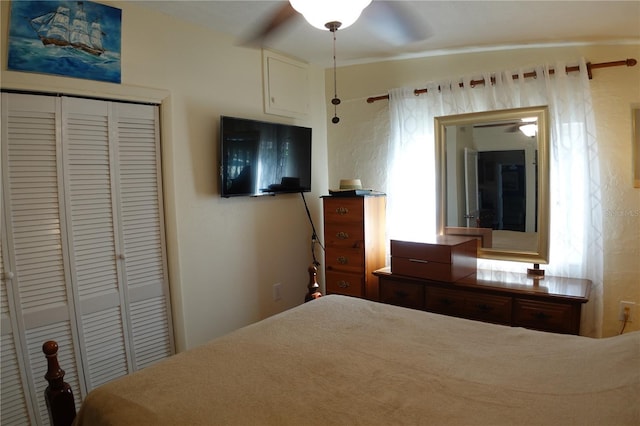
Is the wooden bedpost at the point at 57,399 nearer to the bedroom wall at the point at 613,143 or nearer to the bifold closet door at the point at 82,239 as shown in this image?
the bifold closet door at the point at 82,239

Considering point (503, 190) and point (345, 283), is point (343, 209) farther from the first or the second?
point (503, 190)

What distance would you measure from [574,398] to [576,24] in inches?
85.4

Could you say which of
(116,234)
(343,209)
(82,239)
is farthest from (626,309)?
(82,239)

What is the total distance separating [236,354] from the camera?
1.51m

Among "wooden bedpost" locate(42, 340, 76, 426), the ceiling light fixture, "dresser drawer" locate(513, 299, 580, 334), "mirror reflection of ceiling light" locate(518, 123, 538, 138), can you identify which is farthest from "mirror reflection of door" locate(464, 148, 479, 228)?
"wooden bedpost" locate(42, 340, 76, 426)

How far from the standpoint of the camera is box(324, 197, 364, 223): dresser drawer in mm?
2969

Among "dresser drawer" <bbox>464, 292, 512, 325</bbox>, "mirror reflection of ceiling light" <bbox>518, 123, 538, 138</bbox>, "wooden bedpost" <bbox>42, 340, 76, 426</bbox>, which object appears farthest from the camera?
"mirror reflection of ceiling light" <bbox>518, 123, 538, 138</bbox>

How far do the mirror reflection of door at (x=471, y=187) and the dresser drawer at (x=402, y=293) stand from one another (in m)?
0.64

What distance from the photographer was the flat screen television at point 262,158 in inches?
108

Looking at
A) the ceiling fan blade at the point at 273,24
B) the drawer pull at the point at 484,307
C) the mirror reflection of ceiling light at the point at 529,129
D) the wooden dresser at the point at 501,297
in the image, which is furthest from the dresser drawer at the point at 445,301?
the ceiling fan blade at the point at 273,24

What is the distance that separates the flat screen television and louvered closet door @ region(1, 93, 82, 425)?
98 centimetres

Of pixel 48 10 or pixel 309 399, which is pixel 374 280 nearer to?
pixel 309 399

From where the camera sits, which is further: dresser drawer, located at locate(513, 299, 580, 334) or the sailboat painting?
dresser drawer, located at locate(513, 299, 580, 334)

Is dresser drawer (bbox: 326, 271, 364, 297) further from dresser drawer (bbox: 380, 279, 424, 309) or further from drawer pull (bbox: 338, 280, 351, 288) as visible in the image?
dresser drawer (bbox: 380, 279, 424, 309)
